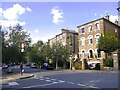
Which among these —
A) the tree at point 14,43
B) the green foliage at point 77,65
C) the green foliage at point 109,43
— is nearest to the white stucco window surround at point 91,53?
the green foliage at point 77,65

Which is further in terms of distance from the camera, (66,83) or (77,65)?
(77,65)

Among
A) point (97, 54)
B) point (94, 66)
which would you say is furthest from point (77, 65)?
point (97, 54)

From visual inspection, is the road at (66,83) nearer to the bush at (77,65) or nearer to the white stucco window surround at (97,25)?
the bush at (77,65)

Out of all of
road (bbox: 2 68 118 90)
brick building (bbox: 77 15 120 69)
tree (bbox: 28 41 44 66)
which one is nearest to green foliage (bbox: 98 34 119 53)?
brick building (bbox: 77 15 120 69)

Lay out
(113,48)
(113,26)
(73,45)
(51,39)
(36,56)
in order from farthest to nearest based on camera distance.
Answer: (51,39) → (36,56) → (73,45) → (113,26) → (113,48)

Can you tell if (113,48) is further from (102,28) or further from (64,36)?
(64,36)

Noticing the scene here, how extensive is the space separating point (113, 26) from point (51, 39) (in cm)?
4157

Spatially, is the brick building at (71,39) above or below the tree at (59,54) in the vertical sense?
above

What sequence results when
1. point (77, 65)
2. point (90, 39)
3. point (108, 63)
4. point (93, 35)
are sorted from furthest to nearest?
point (90, 39)
point (93, 35)
point (77, 65)
point (108, 63)

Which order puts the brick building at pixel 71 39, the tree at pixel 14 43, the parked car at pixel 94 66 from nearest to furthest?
the tree at pixel 14 43 → the parked car at pixel 94 66 → the brick building at pixel 71 39

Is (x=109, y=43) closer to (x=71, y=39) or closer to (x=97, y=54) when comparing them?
(x=97, y=54)

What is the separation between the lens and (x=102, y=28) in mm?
60656

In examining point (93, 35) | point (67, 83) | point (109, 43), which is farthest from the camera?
point (93, 35)

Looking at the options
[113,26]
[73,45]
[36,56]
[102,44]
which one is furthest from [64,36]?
[102,44]
